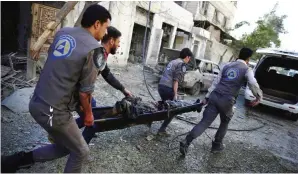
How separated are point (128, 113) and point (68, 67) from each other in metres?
1.34

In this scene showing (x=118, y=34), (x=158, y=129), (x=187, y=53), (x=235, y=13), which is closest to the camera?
(x=118, y=34)

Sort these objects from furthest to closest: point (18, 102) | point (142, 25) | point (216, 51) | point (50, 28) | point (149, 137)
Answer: point (216, 51) < point (142, 25) < point (50, 28) < point (18, 102) < point (149, 137)

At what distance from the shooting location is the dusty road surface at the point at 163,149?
317 centimetres

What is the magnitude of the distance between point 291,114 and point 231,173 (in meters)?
5.75

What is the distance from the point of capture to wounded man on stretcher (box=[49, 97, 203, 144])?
2.90 metres

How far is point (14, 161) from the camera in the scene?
226 centimetres

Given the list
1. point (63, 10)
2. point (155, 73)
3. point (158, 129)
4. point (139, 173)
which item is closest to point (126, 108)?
point (139, 173)

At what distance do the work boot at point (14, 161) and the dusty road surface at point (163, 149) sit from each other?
1.24ft

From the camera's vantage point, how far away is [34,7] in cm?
685

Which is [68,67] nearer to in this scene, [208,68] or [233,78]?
[233,78]

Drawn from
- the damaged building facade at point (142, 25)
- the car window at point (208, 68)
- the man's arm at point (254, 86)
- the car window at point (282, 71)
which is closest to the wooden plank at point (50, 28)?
the damaged building facade at point (142, 25)

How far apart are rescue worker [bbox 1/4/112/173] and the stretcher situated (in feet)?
2.50

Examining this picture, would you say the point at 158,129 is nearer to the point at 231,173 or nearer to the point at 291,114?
the point at 231,173

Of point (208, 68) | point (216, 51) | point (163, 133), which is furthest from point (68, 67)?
point (216, 51)
